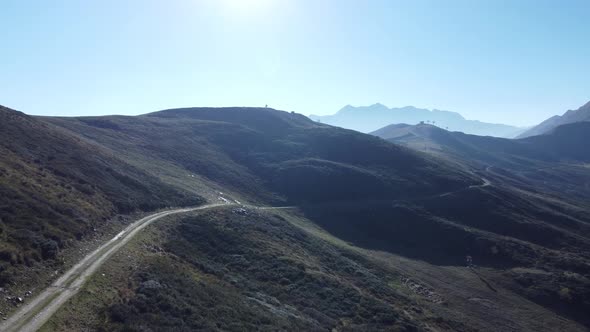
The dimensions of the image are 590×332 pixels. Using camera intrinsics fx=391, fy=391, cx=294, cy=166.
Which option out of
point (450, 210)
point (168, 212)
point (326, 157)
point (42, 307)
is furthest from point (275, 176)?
point (42, 307)

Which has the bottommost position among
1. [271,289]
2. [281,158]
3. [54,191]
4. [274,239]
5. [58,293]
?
[271,289]

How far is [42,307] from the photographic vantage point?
840 inches

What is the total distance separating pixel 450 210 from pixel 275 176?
1760 inches

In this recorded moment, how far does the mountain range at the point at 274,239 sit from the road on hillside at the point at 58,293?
574mm

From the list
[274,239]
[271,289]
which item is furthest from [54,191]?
[274,239]

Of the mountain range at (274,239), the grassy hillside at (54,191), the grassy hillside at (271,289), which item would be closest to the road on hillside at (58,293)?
the mountain range at (274,239)

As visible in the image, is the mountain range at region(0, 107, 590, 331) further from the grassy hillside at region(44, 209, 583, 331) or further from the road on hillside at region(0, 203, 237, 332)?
the road on hillside at region(0, 203, 237, 332)

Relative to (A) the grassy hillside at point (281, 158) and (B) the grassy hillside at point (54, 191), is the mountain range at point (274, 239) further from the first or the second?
(A) the grassy hillside at point (281, 158)

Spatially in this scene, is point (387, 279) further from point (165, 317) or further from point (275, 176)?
point (275, 176)

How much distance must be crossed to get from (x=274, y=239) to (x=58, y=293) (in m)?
31.6

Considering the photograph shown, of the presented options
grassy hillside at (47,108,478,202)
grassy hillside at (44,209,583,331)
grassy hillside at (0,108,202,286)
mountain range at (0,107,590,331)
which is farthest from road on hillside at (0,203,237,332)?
grassy hillside at (47,108,478,202)

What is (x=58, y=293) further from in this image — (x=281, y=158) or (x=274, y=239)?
(x=281, y=158)

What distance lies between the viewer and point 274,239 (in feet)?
173

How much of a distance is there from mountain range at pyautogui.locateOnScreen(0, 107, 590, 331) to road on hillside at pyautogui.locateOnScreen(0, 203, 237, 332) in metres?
0.57
